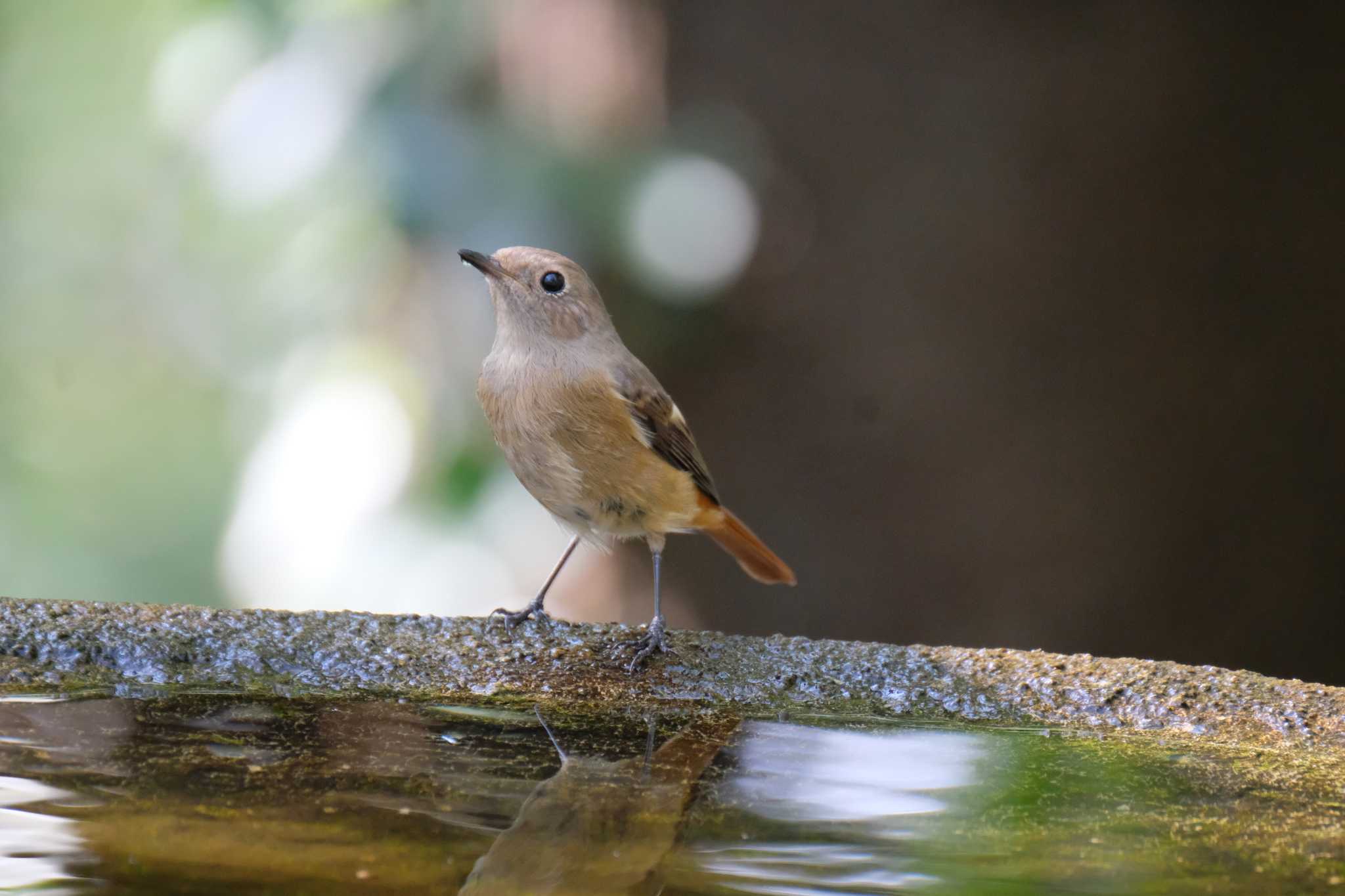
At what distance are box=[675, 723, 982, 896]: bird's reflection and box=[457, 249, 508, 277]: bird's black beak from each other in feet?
4.73

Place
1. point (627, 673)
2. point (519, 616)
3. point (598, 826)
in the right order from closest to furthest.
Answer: point (598, 826) → point (627, 673) → point (519, 616)

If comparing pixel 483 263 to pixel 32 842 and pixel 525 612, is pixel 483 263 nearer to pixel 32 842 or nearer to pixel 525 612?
pixel 525 612

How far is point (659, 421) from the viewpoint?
11.8 feet

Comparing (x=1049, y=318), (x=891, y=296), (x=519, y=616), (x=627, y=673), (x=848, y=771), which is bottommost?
(x=848, y=771)

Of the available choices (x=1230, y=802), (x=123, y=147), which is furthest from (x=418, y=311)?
(x=1230, y=802)

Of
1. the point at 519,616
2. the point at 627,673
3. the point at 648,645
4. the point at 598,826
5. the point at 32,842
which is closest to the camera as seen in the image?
the point at 32,842

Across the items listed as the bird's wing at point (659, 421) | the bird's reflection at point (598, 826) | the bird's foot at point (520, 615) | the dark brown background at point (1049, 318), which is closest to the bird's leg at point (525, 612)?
the bird's foot at point (520, 615)

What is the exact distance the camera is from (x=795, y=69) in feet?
19.0

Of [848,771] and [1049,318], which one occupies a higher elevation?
[1049,318]

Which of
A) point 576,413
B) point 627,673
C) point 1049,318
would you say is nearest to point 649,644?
point 627,673

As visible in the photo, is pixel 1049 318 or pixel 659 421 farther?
pixel 1049 318

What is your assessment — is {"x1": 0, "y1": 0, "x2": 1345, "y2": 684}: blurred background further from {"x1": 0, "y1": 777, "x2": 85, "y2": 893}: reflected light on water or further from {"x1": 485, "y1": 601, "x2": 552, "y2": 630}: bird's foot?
{"x1": 0, "y1": 777, "x2": 85, "y2": 893}: reflected light on water

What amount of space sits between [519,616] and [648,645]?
498 mm

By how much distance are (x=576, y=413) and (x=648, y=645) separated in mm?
673
